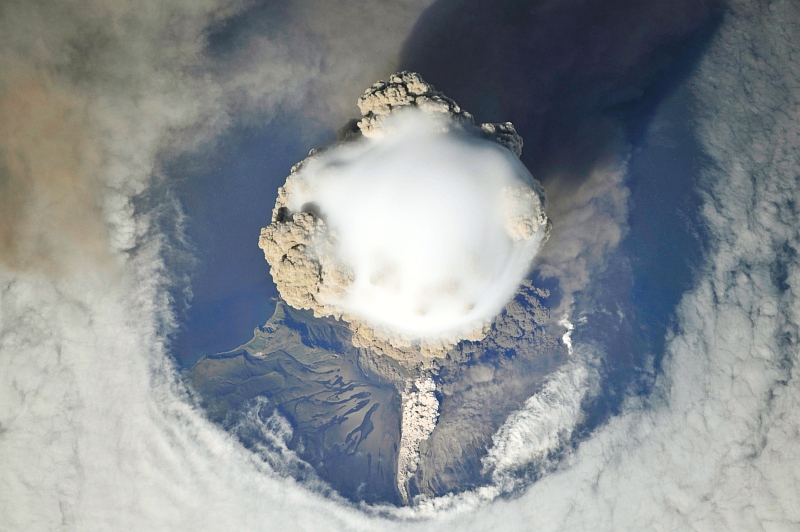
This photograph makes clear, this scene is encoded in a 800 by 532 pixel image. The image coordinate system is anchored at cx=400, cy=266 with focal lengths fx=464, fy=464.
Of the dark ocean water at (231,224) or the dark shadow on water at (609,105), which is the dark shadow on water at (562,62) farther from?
the dark ocean water at (231,224)

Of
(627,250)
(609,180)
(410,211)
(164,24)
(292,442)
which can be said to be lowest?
(292,442)

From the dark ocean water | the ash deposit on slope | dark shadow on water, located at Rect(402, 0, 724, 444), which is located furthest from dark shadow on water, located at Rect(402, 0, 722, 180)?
the dark ocean water

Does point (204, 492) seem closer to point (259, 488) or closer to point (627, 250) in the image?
point (259, 488)

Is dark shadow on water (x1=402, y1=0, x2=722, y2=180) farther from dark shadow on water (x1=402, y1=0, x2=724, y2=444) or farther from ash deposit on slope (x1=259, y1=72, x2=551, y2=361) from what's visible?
ash deposit on slope (x1=259, y1=72, x2=551, y2=361)

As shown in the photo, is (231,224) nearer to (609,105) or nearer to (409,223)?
(409,223)

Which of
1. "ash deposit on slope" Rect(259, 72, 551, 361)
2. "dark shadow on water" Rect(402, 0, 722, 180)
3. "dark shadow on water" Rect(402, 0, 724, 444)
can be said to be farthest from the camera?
"dark shadow on water" Rect(402, 0, 722, 180)

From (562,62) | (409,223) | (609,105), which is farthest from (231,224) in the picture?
(609,105)

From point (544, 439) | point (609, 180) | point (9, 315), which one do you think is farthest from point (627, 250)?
point (9, 315)

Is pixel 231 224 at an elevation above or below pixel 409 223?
below
